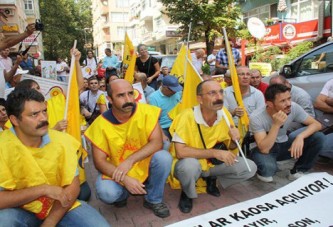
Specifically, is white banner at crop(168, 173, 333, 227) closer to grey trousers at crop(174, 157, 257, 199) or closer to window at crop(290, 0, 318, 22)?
grey trousers at crop(174, 157, 257, 199)

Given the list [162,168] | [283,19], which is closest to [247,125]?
[162,168]

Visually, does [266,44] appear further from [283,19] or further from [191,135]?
[191,135]

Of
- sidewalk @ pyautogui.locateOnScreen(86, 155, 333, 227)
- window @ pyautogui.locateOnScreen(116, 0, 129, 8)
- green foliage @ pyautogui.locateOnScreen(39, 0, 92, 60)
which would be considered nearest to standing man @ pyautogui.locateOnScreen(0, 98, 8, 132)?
sidewalk @ pyautogui.locateOnScreen(86, 155, 333, 227)

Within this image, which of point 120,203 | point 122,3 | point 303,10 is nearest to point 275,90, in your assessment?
point 120,203

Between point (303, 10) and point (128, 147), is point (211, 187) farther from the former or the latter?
point (303, 10)

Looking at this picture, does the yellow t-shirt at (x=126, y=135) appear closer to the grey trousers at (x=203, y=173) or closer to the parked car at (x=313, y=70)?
the grey trousers at (x=203, y=173)

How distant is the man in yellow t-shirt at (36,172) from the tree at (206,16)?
17.0 meters

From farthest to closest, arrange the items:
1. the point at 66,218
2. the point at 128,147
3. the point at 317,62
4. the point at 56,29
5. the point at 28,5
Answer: the point at 28,5 → the point at 56,29 → the point at 317,62 → the point at 128,147 → the point at 66,218

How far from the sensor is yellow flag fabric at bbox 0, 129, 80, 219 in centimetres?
223

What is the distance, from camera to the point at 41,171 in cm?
232

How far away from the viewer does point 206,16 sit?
18562mm

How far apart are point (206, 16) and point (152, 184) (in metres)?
16.6

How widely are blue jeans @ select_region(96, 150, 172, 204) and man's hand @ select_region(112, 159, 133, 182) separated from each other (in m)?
0.17

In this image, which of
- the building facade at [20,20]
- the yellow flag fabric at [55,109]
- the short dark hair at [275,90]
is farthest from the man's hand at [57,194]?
the building facade at [20,20]
